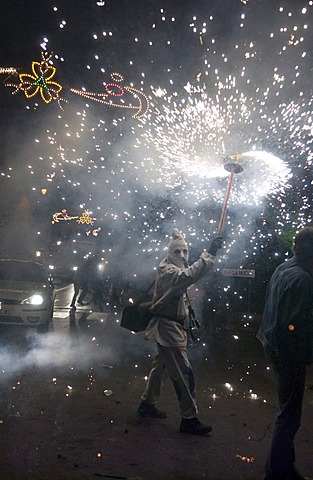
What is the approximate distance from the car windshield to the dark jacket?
23.3 feet

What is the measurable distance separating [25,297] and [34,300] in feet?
0.65

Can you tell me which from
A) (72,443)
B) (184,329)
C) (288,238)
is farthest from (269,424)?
(288,238)

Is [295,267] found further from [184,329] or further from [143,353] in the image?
[143,353]

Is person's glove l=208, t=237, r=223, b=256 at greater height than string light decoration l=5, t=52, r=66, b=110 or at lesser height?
lesser

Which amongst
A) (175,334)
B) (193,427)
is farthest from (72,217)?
(193,427)

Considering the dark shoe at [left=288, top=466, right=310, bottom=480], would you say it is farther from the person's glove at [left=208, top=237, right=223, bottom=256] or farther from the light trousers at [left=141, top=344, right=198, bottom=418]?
the person's glove at [left=208, top=237, right=223, bottom=256]

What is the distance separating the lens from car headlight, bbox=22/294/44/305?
808 cm

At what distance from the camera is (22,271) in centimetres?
938

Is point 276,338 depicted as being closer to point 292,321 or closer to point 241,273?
point 292,321

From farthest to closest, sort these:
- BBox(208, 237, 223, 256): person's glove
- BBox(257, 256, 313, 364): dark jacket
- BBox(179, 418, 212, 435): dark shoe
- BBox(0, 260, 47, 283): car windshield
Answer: BBox(0, 260, 47, 283): car windshield
BBox(208, 237, 223, 256): person's glove
BBox(179, 418, 212, 435): dark shoe
BBox(257, 256, 313, 364): dark jacket

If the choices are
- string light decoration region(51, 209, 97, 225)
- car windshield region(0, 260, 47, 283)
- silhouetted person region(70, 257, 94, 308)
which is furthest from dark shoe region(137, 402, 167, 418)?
string light decoration region(51, 209, 97, 225)

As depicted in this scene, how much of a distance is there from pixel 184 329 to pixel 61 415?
1672 mm

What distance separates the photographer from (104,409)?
14.9 feet

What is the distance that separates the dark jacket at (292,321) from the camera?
114 inches
